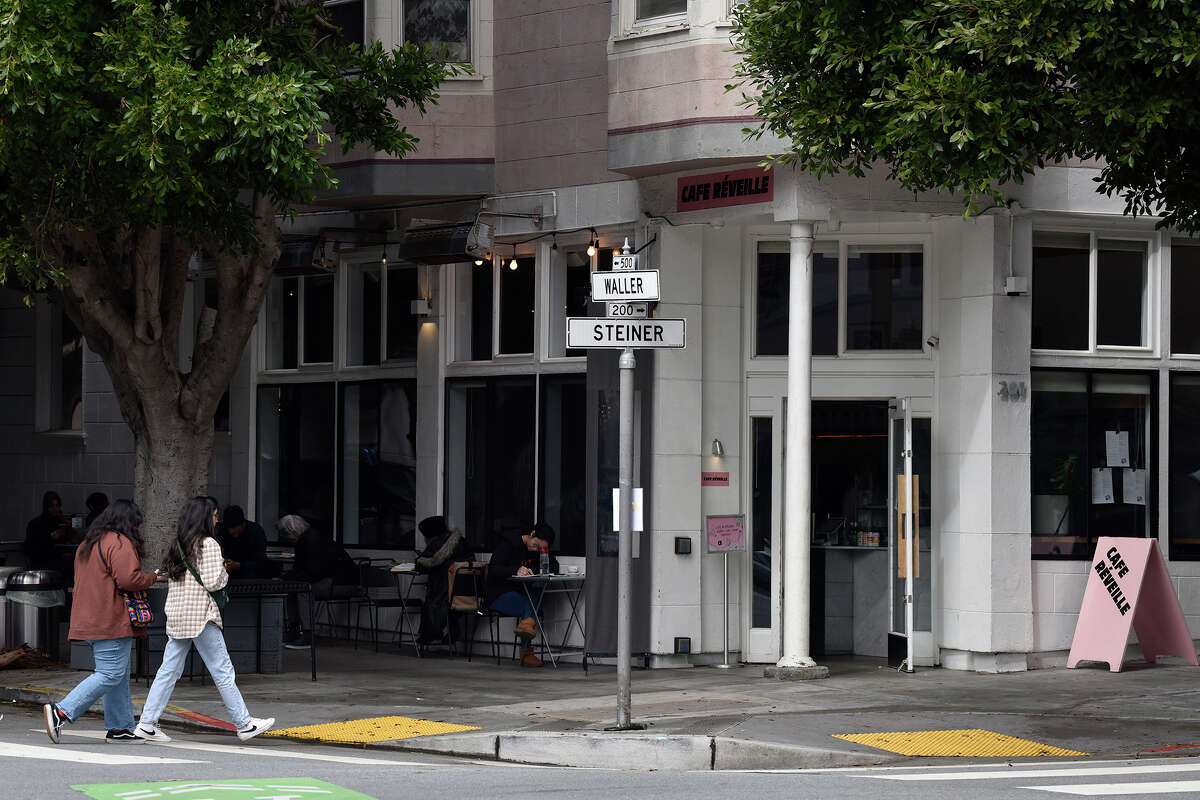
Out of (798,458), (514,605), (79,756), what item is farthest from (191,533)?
(798,458)

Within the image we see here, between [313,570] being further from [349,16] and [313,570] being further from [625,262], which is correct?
[625,262]

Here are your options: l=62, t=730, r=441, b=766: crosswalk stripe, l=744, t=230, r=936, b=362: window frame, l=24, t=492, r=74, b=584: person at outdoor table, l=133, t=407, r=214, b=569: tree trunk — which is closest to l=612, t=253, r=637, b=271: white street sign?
l=62, t=730, r=441, b=766: crosswalk stripe

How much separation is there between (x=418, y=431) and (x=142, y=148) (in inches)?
254

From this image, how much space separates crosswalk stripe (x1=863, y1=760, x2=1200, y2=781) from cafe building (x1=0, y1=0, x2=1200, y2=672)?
481 cm

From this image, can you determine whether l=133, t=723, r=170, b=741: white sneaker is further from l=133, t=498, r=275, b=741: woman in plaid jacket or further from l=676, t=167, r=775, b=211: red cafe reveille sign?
l=676, t=167, r=775, b=211: red cafe reveille sign

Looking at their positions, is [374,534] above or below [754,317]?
below

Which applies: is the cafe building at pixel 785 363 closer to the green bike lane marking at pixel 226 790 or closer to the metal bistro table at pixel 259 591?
the metal bistro table at pixel 259 591

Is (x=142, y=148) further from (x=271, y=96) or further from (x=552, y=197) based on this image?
(x=552, y=197)

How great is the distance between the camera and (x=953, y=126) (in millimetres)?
11531

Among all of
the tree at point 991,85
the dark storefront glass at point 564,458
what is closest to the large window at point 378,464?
the dark storefront glass at point 564,458

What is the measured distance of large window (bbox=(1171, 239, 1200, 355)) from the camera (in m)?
16.6

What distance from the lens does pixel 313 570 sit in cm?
1823

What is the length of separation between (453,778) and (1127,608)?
26.5 ft

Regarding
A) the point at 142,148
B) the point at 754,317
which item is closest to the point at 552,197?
the point at 754,317
